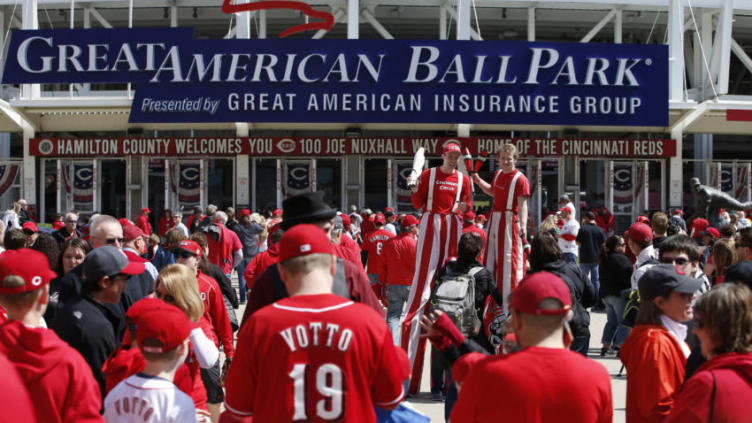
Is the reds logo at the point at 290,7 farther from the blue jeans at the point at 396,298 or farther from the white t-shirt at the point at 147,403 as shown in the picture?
the white t-shirt at the point at 147,403

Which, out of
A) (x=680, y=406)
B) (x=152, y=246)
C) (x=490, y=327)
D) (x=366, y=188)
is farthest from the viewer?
(x=366, y=188)

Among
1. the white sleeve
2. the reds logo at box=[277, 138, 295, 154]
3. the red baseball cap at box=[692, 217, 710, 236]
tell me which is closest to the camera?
the white sleeve

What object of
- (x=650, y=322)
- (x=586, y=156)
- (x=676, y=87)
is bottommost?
(x=650, y=322)

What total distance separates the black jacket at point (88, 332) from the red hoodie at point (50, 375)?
35.9 inches

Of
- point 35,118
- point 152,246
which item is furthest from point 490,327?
point 35,118

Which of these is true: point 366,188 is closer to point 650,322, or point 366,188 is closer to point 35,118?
point 35,118

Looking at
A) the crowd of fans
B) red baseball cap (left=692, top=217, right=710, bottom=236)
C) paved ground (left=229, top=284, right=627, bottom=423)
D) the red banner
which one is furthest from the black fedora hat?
the red banner

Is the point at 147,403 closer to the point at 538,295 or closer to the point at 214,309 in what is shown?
the point at 538,295

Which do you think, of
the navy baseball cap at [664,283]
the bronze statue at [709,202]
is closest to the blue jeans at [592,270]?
the bronze statue at [709,202]

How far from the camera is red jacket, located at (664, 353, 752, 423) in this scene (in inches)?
105

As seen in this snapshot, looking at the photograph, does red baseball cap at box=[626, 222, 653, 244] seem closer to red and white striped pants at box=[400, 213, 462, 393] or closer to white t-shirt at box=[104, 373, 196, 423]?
red and white striped pants at box=[400, 213, 462, 393]

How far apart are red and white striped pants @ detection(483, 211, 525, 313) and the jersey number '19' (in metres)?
5.41

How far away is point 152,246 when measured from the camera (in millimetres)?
10992

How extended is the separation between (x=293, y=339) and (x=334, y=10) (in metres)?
22.5
